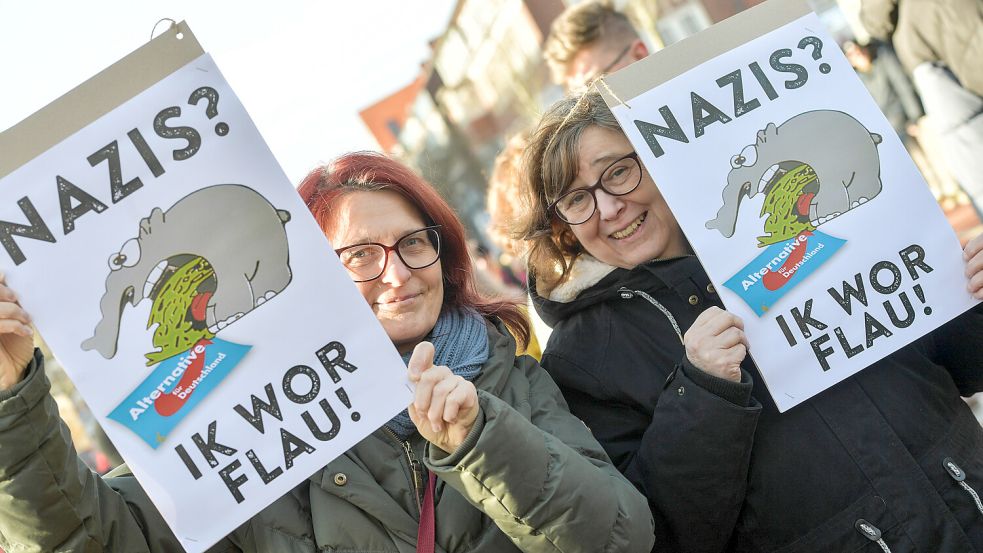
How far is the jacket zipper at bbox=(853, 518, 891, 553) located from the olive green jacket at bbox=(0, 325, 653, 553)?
1.57ft

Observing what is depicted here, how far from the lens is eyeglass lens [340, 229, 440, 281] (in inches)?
90.0

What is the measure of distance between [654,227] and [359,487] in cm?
98

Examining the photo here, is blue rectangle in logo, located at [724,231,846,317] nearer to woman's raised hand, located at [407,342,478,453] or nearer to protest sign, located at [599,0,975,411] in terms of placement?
protest sign, located at [599,0,975,411]

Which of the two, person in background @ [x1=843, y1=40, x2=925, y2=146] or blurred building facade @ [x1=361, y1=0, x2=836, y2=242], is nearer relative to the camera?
person in background @ [x1=843, y1=40, x2=925, y2=146]

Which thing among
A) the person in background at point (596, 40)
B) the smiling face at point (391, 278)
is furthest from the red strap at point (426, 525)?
the person in background at point (596, 40)

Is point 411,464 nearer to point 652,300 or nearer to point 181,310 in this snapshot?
point 181,310

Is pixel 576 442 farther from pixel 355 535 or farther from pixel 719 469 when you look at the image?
pixel 355 535

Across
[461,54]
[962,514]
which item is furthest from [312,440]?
[461,54]

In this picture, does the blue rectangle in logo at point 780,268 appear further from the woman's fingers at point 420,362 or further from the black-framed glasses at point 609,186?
the woman's fingers at point 420,362

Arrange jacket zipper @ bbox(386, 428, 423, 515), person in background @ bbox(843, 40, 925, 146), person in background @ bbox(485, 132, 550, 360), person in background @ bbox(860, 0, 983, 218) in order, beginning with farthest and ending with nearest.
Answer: person in background @ bbox(843, 40, 925, 146)
person in background @ bbox(860, 0, 983, 218)
person in background @ bbox(485, 132, 550, 360)
jacket zipper @ bbox(386, 428, 423, 515)

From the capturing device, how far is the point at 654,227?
247cm

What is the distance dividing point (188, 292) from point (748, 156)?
1.23 meters

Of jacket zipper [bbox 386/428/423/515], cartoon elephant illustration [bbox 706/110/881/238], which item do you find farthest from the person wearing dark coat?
jacket zipper [bbox 386/428/423/515]

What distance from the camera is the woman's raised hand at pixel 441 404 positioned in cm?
189
